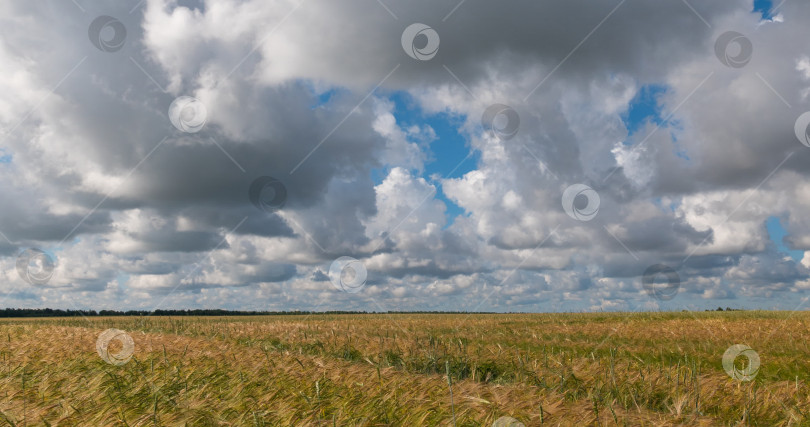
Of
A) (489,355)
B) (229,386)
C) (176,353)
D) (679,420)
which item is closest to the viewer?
(679,420)

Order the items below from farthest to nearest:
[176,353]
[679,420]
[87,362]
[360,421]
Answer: [176,353], [87,362], [679,420], [360,421]

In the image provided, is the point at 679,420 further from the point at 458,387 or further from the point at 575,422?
the point at 458,387

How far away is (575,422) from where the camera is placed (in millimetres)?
5246

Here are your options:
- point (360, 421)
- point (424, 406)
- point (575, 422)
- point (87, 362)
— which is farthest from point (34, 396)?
point (575, 422)

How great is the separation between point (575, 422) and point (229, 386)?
→ 464 centimetres

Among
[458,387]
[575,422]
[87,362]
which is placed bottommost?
[575,422]

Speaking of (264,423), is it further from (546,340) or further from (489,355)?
(546,340)

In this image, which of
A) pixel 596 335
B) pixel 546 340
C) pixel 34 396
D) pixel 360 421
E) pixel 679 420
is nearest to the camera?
pixel 360 421

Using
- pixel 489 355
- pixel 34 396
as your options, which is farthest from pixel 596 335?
pixel 34 396

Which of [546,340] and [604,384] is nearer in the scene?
[604,384]

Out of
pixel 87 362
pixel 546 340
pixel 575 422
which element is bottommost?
pixel 575 422

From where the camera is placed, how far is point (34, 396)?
661 centimetres

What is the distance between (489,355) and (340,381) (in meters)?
6.03

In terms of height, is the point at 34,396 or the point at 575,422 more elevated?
the point at 34,396
